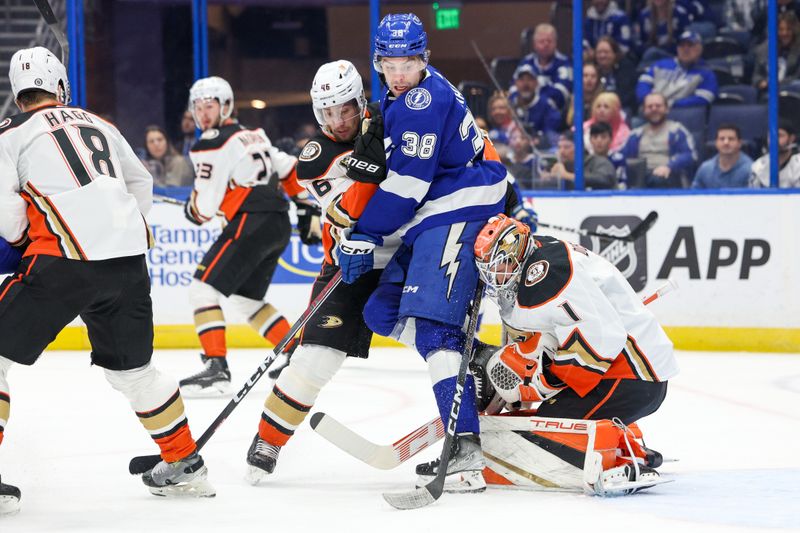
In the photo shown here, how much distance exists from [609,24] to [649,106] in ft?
2.07

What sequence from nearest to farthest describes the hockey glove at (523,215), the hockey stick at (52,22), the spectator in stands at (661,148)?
the hockey stick at (52,22)
the hockey glove at (523,215)
the spectator in stands at (661,148)

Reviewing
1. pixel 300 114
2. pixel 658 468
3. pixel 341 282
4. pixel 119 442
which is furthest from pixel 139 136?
pixel 658 468

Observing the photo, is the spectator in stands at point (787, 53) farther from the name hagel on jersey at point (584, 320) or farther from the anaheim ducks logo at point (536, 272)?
the anaheim ducks logo at point (536, 272)

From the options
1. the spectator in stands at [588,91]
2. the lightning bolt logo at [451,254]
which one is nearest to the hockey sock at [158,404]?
the lightning bolt logo at [451,254]

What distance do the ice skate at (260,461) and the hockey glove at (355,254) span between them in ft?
1.69

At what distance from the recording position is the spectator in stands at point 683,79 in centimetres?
652

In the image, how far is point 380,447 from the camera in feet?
10.1

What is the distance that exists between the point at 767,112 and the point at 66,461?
4.27 m

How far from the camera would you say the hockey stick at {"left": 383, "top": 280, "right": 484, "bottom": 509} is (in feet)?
9.00

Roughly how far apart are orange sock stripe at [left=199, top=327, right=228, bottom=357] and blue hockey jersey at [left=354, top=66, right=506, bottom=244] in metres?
2.08

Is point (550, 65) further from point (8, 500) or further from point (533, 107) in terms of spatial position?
point (8, 500)

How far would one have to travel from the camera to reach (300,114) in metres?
6.93

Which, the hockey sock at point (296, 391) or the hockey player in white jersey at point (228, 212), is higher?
the hockey player in white jersey at point (228, 212)

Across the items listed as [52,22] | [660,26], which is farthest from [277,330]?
[660,26]
